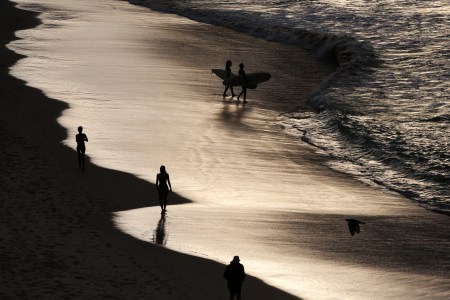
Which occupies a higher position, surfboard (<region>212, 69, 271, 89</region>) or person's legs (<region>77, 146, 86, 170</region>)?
surfboard (<region>212, 69, 271, 89</region>)

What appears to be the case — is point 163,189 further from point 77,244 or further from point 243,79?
point 243,79

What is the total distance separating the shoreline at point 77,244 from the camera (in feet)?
51.0

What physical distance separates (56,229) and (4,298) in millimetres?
3717

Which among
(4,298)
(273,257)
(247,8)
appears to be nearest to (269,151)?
(273,257)

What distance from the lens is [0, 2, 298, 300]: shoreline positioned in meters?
15.5

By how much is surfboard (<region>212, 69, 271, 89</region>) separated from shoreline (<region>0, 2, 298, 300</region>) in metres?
11.1

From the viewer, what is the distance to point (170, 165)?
24.2m

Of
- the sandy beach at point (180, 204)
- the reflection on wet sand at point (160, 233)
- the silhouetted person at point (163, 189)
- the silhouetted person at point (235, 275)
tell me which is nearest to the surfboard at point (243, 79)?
the sandy beach at point (180, 204)

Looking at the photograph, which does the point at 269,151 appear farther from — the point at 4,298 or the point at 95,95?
the point at 4,298

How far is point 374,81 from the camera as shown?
38.6m

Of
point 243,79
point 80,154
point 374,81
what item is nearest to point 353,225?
point 80,154

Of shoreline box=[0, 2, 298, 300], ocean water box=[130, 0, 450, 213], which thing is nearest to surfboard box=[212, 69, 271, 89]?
ocean water box=[130, 0, 450, 213]

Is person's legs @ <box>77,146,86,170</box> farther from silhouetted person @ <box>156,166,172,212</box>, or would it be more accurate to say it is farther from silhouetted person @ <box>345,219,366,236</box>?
silhouetted person @ <box>345,219,366,236</box>

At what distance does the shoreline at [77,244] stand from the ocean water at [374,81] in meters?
7.43
